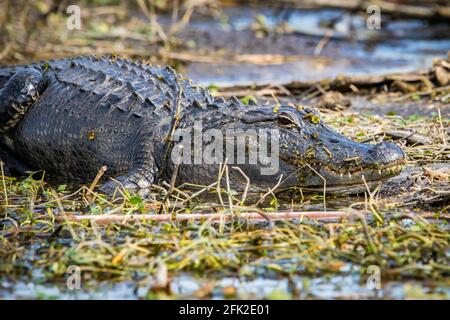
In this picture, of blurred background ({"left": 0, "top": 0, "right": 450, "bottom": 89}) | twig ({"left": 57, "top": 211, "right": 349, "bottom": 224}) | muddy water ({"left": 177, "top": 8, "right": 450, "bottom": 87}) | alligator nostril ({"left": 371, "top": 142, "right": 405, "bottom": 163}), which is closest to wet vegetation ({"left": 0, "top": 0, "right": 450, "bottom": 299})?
twig ({"left": 57, "top": 211, "right": 349, "bottom": 224})

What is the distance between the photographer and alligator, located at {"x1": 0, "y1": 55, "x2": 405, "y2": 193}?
5629 millimetres

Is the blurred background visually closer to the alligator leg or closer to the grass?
the alligator leg

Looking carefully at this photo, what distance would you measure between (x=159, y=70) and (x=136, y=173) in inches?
48.8

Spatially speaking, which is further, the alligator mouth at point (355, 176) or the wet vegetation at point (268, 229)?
the alligator mouth at point (355, 176)

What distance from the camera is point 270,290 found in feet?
13.4

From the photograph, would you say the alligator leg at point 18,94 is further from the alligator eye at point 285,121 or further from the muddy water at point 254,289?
the muddy water at point 254,289

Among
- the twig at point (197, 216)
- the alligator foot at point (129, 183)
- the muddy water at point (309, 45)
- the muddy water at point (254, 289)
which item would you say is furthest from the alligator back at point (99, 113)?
the muddy water at point (309, 45)

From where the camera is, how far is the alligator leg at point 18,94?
687cm

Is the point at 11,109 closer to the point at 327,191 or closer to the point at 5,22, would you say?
the point at 327,191

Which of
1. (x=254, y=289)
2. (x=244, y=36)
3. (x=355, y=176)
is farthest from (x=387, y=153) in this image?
(x=244, y=36)

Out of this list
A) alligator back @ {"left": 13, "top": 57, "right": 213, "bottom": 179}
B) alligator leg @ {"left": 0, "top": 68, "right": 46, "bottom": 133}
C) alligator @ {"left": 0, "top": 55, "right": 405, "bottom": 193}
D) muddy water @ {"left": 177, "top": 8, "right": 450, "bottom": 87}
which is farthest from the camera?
muddy water @ {"left": 177, "top": 8, "right": 450, "bottom": 87}

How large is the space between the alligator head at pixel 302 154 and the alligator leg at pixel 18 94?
167 centimetres

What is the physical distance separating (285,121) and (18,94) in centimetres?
238

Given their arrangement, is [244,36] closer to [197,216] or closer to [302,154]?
[302,154]
